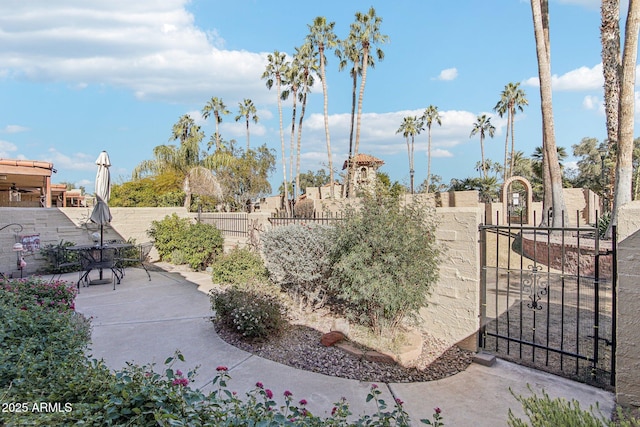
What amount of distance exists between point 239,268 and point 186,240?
3.50 metres

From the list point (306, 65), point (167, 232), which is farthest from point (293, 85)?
point (167, 232)

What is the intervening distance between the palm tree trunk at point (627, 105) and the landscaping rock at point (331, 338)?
24.8 feet

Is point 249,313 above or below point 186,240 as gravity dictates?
below

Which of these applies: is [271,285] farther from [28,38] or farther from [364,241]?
[28,38]

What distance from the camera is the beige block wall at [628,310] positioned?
312 cm

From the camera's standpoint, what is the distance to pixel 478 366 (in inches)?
162

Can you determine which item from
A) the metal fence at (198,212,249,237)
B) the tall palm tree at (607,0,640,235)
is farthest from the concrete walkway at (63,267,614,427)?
the tall palm tree at (607,0,640,235)

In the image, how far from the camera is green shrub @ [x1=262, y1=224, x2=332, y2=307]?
19.1 feet

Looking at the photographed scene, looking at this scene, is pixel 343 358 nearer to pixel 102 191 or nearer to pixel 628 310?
pixel 628 310

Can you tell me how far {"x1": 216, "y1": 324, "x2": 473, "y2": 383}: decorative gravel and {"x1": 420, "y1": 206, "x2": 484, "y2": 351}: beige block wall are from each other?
0.65 feet

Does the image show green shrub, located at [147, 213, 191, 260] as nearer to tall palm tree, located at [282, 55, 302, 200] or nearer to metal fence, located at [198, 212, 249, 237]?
metal fence, located at [198, 212, 249, 237]

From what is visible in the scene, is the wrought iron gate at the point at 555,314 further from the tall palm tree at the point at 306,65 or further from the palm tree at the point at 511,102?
the palm tree at the point at 511,102

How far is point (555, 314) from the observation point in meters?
6.27

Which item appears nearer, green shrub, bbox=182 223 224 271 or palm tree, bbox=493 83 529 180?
green shrub, bbox=182 223 224 271
